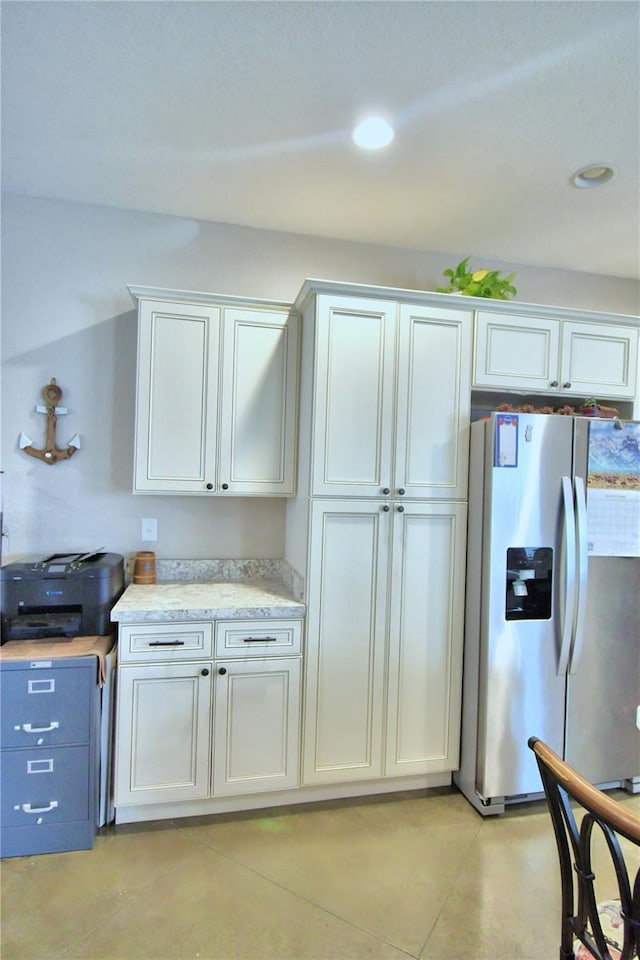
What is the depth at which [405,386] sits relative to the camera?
2293 mm

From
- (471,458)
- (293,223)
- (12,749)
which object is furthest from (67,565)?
(293,223)

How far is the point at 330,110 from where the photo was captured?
1.84 meters

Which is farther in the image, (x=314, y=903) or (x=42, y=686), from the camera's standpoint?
(x=42, y=686)

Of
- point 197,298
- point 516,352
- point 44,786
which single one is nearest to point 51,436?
point 197,298

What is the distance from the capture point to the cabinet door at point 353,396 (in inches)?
86.8

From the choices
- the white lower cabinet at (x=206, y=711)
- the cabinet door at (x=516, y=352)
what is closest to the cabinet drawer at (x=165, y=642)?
the white lower cabinet at (x=206, y=711)

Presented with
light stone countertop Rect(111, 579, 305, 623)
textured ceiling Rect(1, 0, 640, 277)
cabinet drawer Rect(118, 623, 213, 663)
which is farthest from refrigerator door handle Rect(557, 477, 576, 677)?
cabinet drawer Rect(118, 623, 213, 663)

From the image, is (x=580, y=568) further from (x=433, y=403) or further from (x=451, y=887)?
(x=451, y=887)

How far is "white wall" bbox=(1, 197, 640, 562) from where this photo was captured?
2.47 meters

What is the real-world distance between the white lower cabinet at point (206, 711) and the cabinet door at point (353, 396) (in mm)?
722

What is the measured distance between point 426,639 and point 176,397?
1.68m

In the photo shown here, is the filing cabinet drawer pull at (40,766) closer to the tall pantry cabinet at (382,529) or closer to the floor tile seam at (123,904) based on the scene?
the floor tile seam at (123,904)

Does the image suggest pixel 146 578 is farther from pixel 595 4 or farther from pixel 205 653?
pixel 595 4

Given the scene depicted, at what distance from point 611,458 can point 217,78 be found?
2235 millimetres
